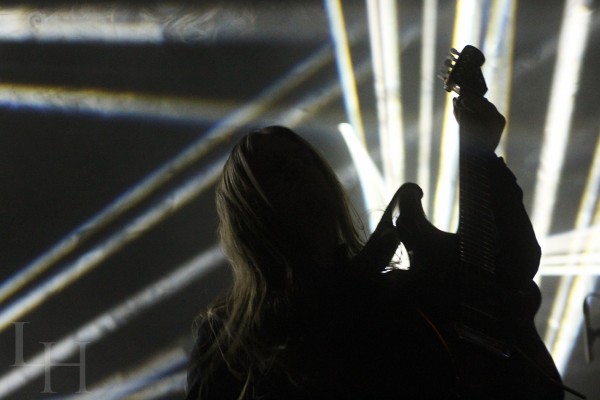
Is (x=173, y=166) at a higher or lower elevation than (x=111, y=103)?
lower

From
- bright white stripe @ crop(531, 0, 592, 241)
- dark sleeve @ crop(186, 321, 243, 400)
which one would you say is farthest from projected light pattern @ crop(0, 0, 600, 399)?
dark sleeve @ crop(186, 321, 243, 400)

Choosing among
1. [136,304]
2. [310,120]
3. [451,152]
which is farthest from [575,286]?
[136,304]

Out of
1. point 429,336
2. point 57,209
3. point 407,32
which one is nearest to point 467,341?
point 429,336

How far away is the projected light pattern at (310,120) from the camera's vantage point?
1422 mm

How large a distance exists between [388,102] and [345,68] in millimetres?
141

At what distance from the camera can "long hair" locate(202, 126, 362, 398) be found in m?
0.66

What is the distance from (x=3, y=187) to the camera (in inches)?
69.1

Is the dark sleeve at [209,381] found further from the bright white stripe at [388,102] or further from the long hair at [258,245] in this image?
the bright white stripe at [388,102]

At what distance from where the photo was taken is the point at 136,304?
1.67m

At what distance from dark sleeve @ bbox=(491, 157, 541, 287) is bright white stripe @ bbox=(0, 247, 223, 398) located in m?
1.11

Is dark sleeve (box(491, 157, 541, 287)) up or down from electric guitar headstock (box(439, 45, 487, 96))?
down

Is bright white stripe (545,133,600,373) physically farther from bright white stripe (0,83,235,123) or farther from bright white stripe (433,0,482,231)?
bright white stripe (0,83,235,123)

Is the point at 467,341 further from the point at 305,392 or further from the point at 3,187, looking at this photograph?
the point at 3,187

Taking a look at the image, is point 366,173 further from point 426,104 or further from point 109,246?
point 109,246
